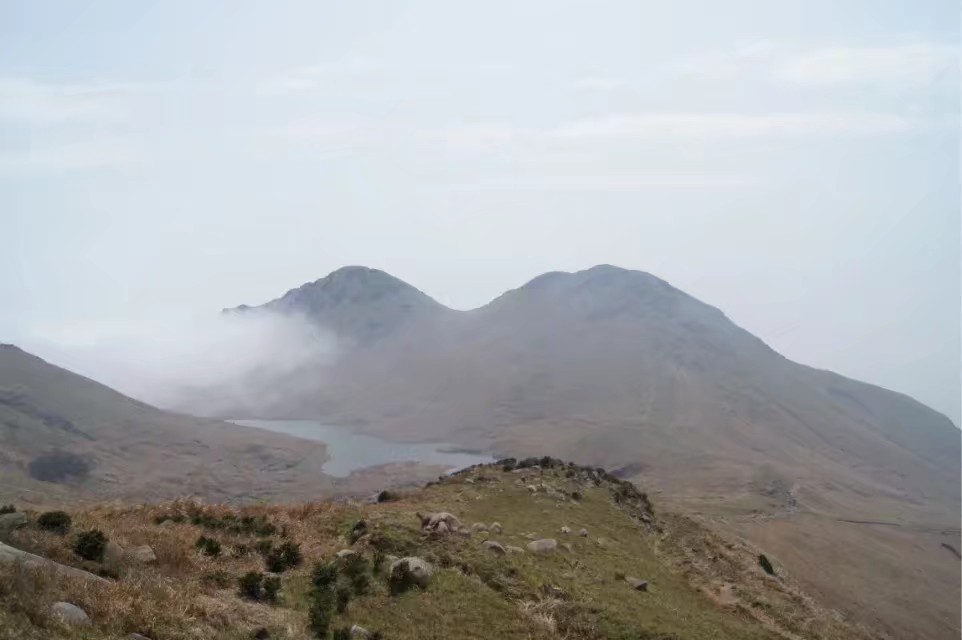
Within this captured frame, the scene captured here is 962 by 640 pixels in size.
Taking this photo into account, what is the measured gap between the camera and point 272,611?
12.9 m

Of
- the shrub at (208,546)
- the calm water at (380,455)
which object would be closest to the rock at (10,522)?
the shrub at (208,546)

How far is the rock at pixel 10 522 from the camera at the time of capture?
13.0m

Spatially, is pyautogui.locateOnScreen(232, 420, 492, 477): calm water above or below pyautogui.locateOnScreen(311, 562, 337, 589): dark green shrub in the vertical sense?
below

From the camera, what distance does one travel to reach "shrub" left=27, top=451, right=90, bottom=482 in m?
118

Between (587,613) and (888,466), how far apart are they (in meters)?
170

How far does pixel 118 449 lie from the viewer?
470 ft

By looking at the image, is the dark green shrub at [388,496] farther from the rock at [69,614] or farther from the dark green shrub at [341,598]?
the rock at [69,614]

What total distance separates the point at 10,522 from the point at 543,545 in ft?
43.0

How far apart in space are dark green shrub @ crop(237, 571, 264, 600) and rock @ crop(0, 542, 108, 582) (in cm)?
282

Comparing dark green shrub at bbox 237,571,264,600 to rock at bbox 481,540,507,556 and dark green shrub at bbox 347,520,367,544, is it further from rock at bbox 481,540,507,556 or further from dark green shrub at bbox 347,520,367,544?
rock at bbox 481,540,507,556

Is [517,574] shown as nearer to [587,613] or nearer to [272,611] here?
[587,613]

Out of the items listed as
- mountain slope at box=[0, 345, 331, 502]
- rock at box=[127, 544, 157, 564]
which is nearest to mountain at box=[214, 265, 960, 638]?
rock at box=[127, 544, 157, 564]

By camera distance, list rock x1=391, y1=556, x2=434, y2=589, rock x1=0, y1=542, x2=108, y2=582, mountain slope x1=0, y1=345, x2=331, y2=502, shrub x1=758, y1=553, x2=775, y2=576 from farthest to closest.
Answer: mountain slope x1=0, y1=345, x2=331, y2=502
shrub x1=758, y1=553, x2=775, y2=576
rock x1=391, y1=556, x2=434, y2=589
rock x1=0, y1=542, x2=108, y2=582

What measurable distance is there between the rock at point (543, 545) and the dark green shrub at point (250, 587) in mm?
8639
